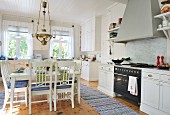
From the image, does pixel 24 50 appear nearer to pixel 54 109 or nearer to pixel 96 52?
pixel 96 52

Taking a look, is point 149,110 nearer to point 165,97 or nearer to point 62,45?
point 165,97

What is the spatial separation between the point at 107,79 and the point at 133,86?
1.14m

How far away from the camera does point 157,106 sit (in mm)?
2455

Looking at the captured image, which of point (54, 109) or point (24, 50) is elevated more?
point (24, 50)

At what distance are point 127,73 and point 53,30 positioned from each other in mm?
4928

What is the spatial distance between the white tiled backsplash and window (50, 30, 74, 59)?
3.91 metres

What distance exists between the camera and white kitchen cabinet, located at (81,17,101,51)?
19.5 feet

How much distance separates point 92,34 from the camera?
6.16 m

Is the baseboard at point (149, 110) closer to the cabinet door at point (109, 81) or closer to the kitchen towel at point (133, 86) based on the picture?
the kitchen towel at point (133, 86)

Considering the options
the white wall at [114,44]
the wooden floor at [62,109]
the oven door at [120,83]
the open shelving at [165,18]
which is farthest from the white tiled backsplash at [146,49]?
the wooden floor at [62,109]

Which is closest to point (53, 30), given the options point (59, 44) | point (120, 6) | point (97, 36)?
point (59, 44)

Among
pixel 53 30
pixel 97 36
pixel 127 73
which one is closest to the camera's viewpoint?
pixel 127 73

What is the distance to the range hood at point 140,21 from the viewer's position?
2846mm

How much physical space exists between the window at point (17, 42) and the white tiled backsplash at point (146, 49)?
16.3ft
